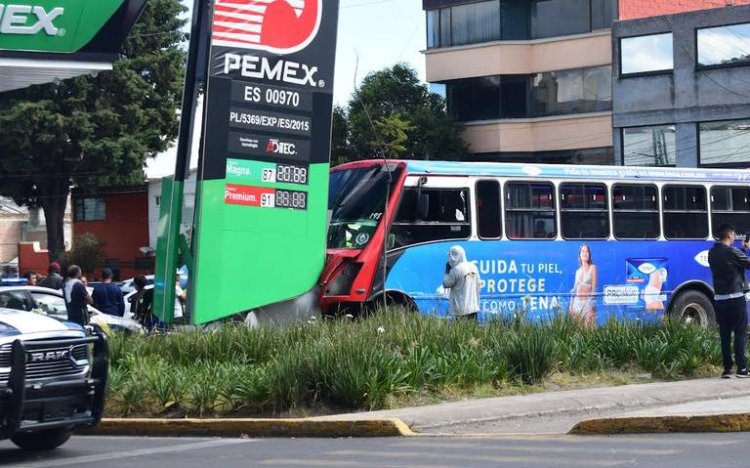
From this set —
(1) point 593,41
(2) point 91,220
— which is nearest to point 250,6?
(1) point 593,41

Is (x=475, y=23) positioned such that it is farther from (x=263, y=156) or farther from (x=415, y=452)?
(x=415, y=452)

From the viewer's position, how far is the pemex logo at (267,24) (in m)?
16.5

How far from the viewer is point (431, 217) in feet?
60.9

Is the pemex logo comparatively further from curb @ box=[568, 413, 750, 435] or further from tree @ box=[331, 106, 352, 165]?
tree @ box=[331, 106, 352, 165]

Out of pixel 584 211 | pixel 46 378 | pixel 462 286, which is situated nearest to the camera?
pixel 46 378

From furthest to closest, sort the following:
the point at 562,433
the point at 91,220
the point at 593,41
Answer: the point at 91,220 → the point at 593,41 → the point at 562,433

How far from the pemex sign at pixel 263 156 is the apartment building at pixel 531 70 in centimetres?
3241

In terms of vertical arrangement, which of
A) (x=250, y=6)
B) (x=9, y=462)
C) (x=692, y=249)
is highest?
(x=250, y=6)

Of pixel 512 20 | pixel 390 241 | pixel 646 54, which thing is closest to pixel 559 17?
pixel 512 20

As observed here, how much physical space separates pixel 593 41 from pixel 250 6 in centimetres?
3423

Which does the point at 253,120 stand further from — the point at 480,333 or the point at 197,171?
the point at 480,333

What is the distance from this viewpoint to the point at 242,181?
16766 millimetres

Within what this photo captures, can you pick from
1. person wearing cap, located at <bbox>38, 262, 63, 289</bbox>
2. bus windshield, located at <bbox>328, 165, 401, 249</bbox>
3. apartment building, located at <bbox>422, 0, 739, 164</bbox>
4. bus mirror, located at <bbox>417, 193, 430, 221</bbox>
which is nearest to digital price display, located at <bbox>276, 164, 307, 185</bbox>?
bus windshield, located at <bbox>328, 165, 401, 249</bbox>

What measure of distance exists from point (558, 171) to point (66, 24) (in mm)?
8800
